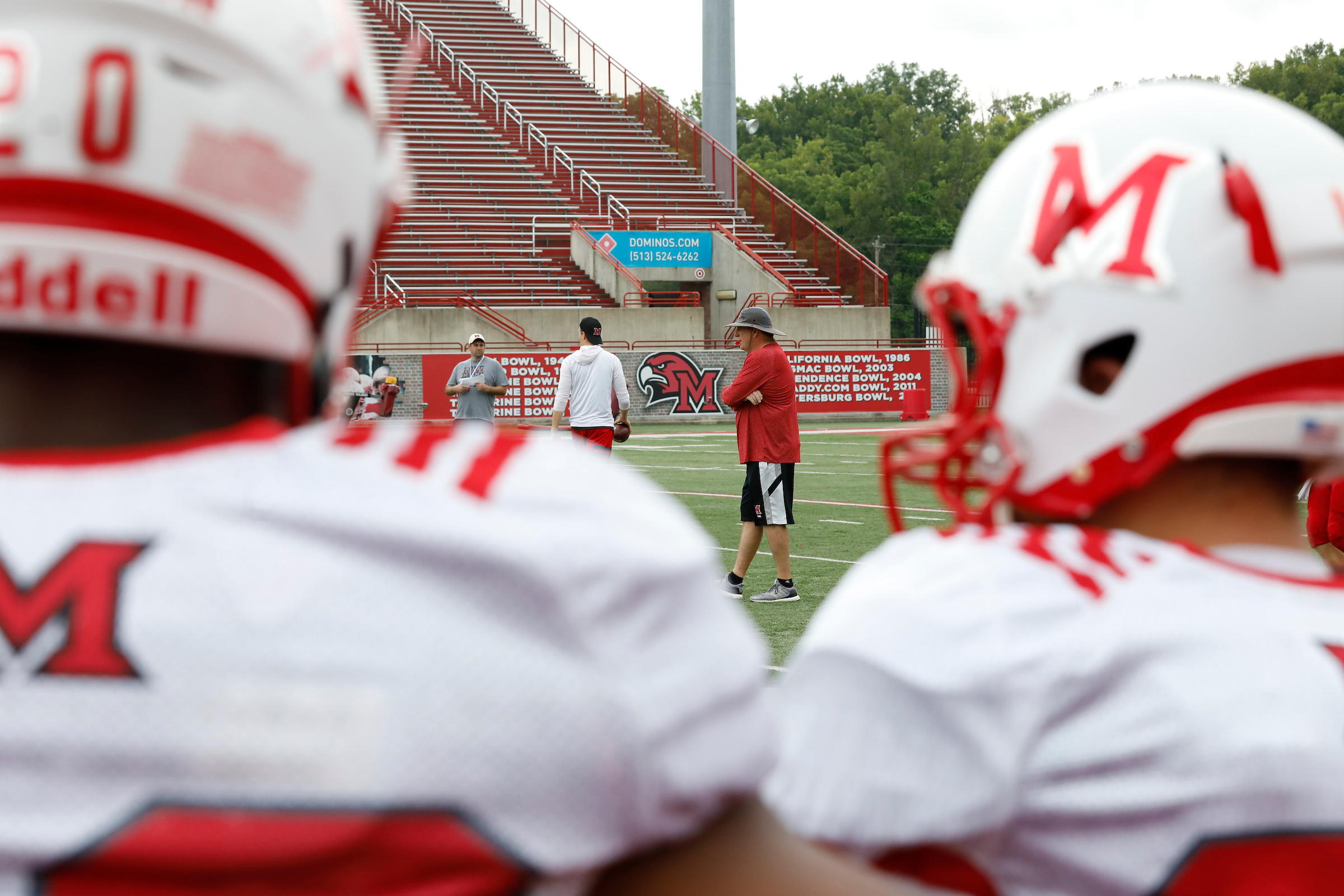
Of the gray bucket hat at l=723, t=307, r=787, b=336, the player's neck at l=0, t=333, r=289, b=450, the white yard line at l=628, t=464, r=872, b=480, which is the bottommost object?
the white yard line at l=628, t=464, r=872, b=480

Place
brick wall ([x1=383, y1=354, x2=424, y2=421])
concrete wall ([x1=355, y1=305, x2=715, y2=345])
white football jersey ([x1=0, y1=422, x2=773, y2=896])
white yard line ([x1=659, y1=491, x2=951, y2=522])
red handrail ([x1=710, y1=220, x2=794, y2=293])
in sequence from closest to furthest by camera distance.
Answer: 1. white football jersey ([x1=0, y1=422, x2=773, y2=896])
2. white yard line ([x1=659, y1=491, x2=951, y2=522])
3. brick wall ([x1=383, y1=354, x2=424, y2=421])
4. concrete wall ([x1=355, y1=305, x2=715, y2=345])
5. red handrail ([x1=710, y1=220, x2=794, y2=293])

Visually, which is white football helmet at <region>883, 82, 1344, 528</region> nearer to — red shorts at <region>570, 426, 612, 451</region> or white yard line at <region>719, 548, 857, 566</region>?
white yard line at <region>719, 548, 857, 566</region>

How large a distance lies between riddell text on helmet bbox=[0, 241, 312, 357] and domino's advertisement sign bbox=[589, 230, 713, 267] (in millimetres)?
29765

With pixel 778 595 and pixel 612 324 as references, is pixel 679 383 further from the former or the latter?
pixel 778 595

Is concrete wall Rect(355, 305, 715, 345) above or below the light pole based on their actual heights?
below

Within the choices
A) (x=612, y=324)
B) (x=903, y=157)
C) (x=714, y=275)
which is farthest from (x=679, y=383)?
(x=903, y=157)

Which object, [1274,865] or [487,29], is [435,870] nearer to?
[1274,865]

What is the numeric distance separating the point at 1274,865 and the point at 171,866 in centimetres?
87

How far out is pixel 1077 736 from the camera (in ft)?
3.68

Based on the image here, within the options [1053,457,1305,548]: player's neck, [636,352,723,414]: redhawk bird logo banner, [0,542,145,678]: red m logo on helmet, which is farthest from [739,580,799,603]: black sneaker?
[636,352,723,414]: redhawk bird logo banner

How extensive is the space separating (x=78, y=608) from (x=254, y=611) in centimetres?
11

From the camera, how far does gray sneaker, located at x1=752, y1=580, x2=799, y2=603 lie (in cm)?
771

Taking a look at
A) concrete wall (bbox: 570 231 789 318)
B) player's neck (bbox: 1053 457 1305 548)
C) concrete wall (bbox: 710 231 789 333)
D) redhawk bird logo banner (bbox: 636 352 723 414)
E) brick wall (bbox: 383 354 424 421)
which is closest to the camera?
player's neck (bbox: 1053 457 1305 548)

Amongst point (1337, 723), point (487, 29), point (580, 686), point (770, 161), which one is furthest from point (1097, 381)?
point (770, 161)
